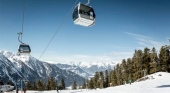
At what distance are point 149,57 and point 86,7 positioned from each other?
84289 millimetres

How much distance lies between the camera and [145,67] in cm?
9188

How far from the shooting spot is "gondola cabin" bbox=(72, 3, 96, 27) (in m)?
13.2

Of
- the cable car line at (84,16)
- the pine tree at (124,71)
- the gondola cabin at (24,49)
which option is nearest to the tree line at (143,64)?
the pine tree at (124,71)

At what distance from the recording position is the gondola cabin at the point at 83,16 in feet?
43.4

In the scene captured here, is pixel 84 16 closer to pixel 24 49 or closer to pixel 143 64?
pixel 24 49

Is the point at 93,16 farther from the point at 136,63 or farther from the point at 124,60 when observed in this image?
the point at 124,60

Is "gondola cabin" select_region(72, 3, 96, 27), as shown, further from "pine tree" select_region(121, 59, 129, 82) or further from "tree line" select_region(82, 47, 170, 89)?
"pine tree" select_region(121, 59, 129, 82)

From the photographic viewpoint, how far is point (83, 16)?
1332 centimetres

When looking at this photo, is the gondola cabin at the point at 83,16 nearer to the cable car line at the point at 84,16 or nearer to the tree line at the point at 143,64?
the cable car line at the point at 84,16

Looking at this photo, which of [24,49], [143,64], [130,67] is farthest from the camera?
[130,67]

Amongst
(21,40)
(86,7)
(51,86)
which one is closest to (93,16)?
(86,7)

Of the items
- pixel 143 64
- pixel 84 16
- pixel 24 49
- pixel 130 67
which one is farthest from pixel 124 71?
pixel 84 16

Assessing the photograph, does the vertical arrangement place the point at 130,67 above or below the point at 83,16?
below

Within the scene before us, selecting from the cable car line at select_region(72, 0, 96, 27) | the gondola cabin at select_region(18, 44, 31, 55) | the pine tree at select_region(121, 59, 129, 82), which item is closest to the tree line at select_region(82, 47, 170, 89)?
the pine tree at select_region(121, 59, 129, 82)
